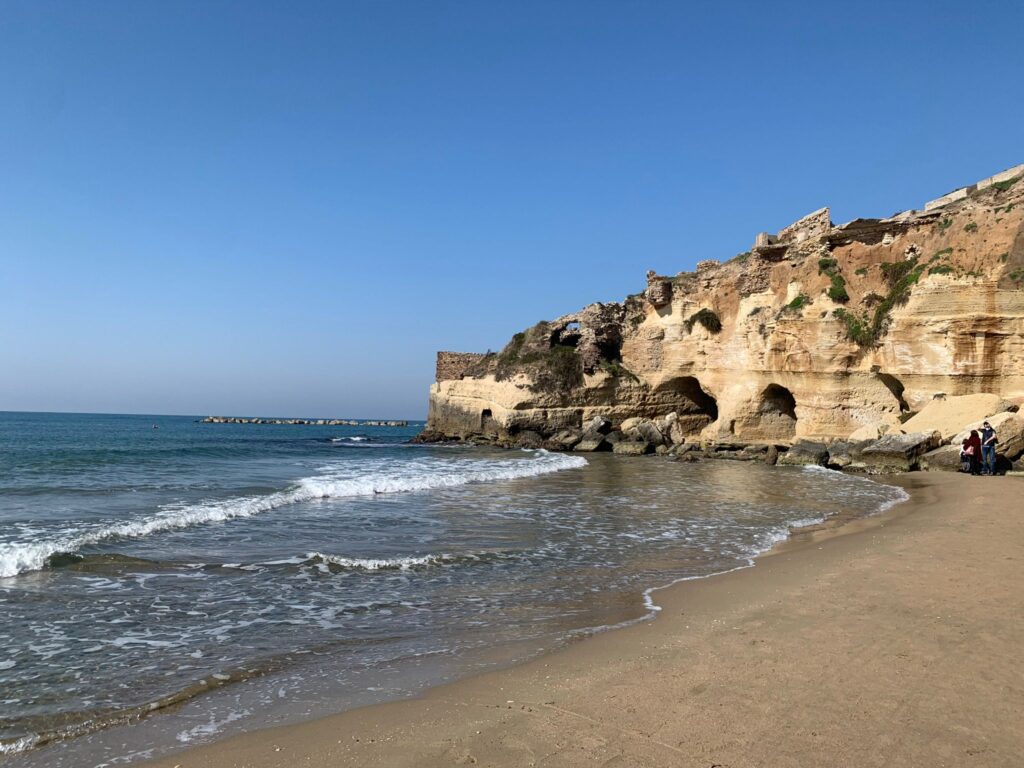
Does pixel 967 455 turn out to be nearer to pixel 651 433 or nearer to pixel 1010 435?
pixel 1010 435

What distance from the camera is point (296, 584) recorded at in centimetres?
701

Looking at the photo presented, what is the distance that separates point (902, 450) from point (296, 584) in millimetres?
18509

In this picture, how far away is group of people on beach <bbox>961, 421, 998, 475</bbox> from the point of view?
1695 cm

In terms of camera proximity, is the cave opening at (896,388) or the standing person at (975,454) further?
the cave opening at (896,388)

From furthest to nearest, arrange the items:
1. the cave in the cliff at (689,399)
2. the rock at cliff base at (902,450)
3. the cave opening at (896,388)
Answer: the cave in the cliff at (689,399)
the cave opening at (896,388)
the rock at cliff base at (902,450)

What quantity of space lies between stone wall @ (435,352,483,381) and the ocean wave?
15570 mm

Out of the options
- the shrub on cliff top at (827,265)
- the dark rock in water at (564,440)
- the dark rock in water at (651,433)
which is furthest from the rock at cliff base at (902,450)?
the dark rock in water at (564,440)

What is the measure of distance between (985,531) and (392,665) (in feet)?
27.8

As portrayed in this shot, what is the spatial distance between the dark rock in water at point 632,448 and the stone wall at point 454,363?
44.2 feet

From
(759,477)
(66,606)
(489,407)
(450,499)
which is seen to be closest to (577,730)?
(66,606)

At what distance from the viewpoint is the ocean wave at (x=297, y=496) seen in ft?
26.6

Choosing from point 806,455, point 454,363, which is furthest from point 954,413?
point 454,363

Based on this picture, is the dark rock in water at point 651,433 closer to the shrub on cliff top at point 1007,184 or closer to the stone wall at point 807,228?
the stone wall at point 807,228

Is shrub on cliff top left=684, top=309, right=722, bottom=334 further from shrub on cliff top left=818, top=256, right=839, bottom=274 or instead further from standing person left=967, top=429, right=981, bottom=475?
standing person left=967, top=429, right=981, bottom=475
